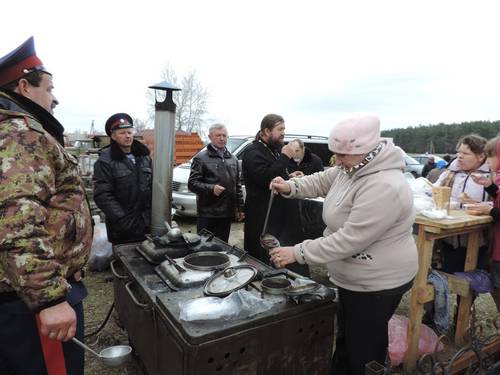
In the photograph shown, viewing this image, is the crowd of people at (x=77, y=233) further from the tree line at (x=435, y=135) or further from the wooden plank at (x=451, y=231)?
the tree line at (x=435, y=135)

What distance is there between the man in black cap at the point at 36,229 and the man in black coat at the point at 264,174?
1.82 m

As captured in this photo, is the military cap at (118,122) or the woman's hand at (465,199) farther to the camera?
the military cap at (118,122)

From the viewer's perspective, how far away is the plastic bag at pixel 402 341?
2.38m

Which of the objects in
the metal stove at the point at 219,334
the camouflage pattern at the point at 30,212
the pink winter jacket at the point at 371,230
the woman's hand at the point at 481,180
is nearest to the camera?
the camouflage pattern at the point at 30,212

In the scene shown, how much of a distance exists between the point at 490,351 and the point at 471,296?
50cm

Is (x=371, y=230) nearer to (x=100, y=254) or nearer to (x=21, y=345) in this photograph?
(x=21, y=345)

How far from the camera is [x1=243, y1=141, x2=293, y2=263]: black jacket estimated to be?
9.98 feet

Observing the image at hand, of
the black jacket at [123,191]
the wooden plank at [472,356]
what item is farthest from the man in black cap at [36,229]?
the wooden plank at [472,356]

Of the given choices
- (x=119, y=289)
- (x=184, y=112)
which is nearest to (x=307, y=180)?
(x=119, y=289)

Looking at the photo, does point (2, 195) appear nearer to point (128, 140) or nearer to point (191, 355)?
point (191, 355)

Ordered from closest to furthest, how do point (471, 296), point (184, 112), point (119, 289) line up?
point (119, 289) → point (471, 296) → point (184, 112)

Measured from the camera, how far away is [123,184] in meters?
3.03

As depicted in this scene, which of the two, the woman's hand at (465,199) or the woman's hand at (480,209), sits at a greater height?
the woman's hand at (465,199)

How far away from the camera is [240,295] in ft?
4.99
